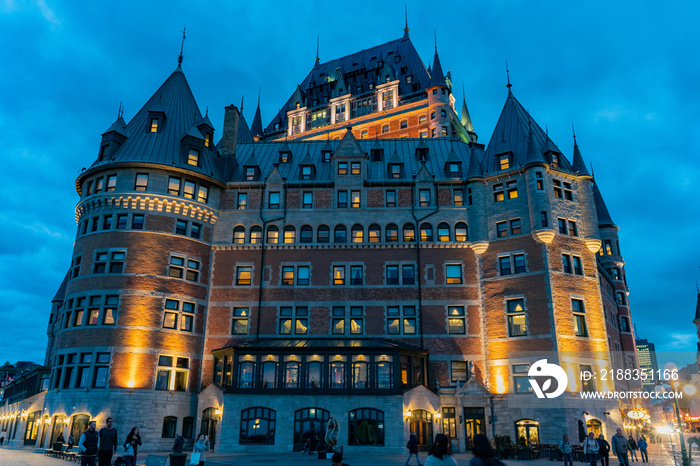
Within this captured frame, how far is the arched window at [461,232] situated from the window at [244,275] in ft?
60.0

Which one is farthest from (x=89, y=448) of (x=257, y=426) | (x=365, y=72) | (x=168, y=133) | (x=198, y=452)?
(x=365, y=72)

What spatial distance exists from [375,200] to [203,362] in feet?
66.7

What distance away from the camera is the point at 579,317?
139 ft

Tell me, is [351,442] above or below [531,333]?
below

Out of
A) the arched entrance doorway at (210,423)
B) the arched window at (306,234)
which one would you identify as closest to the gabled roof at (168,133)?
the arched window at (306,234)

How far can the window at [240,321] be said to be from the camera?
Result: 148 ft

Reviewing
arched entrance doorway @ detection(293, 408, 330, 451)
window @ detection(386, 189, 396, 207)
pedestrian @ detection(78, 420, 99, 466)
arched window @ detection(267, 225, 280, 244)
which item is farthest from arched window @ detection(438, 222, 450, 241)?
pedestrian @ detection(78, 420, 99, 466)

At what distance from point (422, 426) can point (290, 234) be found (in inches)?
771

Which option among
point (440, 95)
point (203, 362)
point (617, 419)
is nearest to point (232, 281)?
point (203, 362)

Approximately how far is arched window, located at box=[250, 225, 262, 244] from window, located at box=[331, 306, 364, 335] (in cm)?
949

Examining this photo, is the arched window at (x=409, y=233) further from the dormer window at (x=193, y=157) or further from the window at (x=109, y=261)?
the window at (x=109, y=261)

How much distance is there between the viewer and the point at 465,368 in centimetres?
4306

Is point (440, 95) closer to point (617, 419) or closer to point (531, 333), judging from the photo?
point (531, 333)

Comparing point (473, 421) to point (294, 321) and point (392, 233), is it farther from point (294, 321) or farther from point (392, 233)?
point (392, 233)
